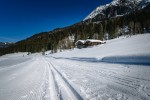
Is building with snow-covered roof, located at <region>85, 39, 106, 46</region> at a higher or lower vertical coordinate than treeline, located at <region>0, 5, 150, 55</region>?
lower

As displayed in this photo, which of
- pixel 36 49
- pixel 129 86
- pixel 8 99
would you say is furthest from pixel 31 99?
pixel 36 49

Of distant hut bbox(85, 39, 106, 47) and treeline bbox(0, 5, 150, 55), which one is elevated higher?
treeline bbox(0, 5, 150, 55)

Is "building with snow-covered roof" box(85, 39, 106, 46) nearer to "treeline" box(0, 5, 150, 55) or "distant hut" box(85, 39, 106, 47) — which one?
"distant hut" box(85, 39, 106, 47)

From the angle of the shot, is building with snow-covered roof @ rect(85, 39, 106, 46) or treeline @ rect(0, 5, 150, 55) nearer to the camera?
building with snow-covered roof @ rect(85, 39, 106, 46)

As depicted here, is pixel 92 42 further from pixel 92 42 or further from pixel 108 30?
pixel 108 30

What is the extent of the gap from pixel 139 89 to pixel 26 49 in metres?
181

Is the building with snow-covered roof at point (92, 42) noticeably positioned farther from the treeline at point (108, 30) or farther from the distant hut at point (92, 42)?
the treeline at point (108, 30)

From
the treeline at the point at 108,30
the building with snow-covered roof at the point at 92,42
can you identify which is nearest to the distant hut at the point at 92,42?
the building with snow-covered roof at the point at 92,42

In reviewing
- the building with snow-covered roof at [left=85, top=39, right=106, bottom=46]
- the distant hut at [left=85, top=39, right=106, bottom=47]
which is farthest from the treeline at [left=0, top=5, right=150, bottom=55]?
the building with snow-covered roof at [left=85, top=39, right=106, bottom=46]

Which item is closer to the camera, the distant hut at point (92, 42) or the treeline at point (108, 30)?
the distant hut at point (92, 42)

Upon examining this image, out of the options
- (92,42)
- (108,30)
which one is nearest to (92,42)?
(92,42)

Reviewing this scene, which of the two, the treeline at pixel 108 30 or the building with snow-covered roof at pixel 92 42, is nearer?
the building with snow-covered roof at pixel 92 42

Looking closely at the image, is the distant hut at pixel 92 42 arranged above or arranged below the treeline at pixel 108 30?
below

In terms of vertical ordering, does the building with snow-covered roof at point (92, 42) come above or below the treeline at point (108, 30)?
below
